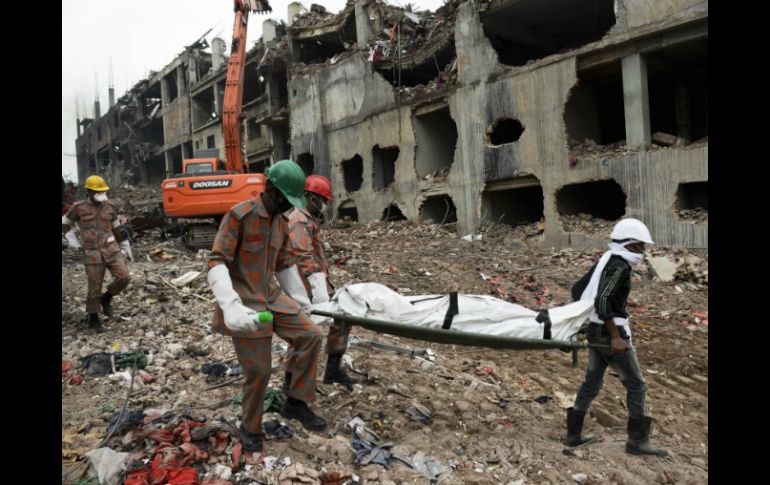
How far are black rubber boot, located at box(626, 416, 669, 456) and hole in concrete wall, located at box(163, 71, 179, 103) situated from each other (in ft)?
102

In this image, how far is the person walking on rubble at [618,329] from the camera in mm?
3082

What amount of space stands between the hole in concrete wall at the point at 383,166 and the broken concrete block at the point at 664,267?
8.16 meters

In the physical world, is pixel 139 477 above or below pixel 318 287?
below

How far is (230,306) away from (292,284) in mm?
736

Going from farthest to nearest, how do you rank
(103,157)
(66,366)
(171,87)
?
1. (103,157)
2. (171,87)
3. (66,366)

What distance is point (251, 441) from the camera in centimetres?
288

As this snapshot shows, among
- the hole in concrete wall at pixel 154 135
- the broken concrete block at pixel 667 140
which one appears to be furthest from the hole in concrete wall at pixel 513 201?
the hole in concrete wall at pixel 154 135

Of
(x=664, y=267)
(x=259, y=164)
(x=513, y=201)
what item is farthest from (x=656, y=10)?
(x=259, y=164)

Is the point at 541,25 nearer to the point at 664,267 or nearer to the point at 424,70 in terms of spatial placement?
the point at 424,70

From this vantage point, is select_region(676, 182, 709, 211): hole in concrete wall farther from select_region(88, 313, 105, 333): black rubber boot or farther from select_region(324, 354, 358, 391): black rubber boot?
select_region(88, 313, 105, 333): black rubber boot

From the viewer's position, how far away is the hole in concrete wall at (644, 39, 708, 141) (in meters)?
9.77

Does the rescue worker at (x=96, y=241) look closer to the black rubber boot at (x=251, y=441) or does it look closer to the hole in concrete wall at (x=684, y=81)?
the black rubber boot at (x=251, y=441)

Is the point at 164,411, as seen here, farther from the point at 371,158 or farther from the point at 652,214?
the point at 371,158

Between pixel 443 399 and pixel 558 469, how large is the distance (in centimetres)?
114
